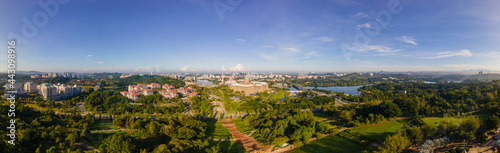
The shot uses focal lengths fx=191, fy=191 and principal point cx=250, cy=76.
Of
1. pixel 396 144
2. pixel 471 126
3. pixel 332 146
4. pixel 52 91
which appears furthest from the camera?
pixel 52 91

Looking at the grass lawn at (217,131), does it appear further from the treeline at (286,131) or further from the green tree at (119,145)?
the green tree at (119,145)

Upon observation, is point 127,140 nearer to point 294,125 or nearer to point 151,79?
point 294,125

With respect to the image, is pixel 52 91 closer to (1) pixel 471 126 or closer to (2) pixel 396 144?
(2) pixel 396 144

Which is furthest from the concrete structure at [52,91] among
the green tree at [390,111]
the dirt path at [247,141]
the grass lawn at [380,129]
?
the green tree at [390,111]

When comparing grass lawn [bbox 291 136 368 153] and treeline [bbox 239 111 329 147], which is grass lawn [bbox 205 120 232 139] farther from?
grass lawn [bbox 291 136 368 153]

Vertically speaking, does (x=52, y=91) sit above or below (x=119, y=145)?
above

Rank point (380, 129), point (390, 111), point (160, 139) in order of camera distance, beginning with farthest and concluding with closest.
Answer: point (390, 111)
point (380, 129)
point (160, 139)

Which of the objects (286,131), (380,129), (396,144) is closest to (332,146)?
(286,131)
